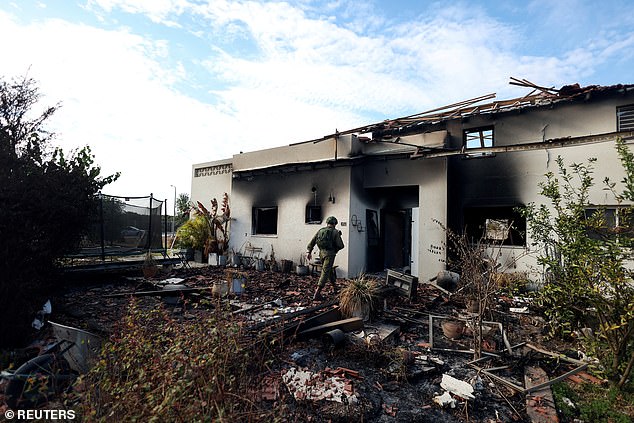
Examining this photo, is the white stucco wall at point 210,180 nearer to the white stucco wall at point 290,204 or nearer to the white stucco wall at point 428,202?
the white stucco wall at point 290,204

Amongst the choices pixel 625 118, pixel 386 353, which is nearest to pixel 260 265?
pixel 386 353

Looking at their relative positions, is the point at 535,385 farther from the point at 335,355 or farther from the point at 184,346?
the point at 184,346

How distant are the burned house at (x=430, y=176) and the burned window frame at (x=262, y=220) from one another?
5 centimetres

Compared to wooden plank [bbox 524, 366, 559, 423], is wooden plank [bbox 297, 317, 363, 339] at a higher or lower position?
higher

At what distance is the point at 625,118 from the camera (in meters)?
8.98

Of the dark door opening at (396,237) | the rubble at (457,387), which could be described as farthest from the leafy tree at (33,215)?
the dark door opening at (396,237)

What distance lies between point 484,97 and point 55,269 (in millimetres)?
11918

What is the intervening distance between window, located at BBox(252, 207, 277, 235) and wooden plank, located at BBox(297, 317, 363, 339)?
832 centimetres

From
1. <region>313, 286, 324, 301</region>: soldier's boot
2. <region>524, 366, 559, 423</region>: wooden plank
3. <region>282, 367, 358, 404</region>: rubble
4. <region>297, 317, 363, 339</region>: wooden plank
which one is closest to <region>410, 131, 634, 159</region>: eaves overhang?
<region>313, 286, 324, 301</region>: soldier's boot

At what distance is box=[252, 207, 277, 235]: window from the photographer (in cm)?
1386

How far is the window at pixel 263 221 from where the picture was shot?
45.5ft

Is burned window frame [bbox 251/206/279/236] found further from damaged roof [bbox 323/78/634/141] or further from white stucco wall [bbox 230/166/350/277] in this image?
damaged roof [bbox 323/78/634/141]

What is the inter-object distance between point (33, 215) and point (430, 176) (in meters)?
9.99

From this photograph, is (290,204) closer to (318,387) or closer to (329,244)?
(329,244)
